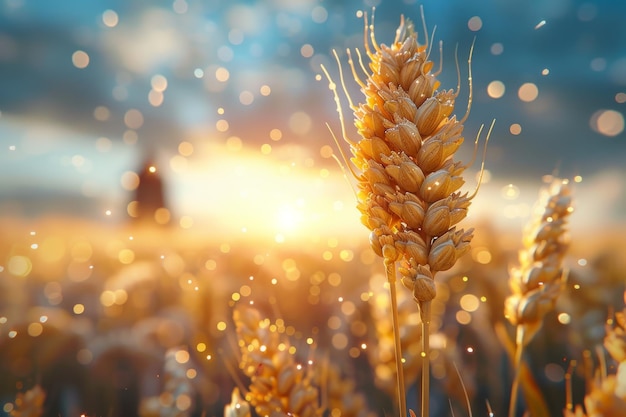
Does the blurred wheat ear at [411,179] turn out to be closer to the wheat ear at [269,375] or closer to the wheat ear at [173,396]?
the wheat ear at [269,375]

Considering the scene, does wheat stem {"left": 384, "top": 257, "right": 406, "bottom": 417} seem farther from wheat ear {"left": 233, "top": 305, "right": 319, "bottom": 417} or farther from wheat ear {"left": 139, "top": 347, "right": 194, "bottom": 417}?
wheat ear {"left": 139, "top": 347, "right": 194, "bottom": 417}

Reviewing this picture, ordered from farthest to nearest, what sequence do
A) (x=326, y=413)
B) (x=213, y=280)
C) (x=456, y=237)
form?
1. (x=213, y=280)
2. (x=326, y=413)
3. (x=456, y=237)

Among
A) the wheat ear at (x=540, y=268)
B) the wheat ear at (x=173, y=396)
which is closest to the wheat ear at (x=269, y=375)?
the wheat ear at (x=173, y=396)

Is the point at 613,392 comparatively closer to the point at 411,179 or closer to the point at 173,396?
the point at 411,179

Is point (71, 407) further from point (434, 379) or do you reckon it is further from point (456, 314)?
point (456, 314)

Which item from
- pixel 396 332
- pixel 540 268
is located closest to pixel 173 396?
pixel 396 332

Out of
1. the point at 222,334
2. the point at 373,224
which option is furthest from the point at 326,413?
the point at 373,224

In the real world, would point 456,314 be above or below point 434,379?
above
